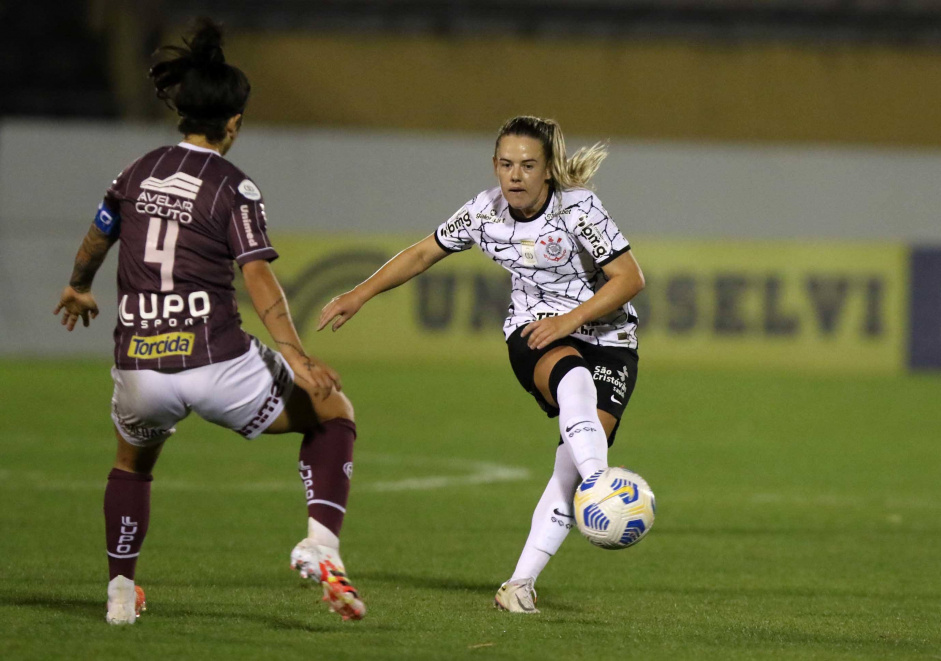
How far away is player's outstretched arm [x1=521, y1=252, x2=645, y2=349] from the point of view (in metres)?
5.52

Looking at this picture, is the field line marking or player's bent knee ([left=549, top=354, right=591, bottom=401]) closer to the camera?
player's bent knee ([left=549, top=354, right=591, bottom=401])

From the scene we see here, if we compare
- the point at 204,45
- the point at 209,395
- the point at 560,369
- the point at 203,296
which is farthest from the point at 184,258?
the point at 560,369

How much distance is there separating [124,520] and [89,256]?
0.94m

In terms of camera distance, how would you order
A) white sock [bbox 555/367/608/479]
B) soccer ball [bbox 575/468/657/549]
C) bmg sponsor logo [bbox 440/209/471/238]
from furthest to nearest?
bmg sponsor logo [bbox 440/209/471/238] < white sock [bbox 555/367/608/479] < soccer ball [bbox 575/468/657/549]

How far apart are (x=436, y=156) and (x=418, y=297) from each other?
301 cm

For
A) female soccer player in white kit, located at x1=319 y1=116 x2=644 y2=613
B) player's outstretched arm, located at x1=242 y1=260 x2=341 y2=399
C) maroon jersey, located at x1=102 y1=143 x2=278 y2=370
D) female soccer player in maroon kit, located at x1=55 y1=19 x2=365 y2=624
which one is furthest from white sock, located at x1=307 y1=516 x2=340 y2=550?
female soccer player in white kit, located at x1=319 y1=116 x2=644 y2=613

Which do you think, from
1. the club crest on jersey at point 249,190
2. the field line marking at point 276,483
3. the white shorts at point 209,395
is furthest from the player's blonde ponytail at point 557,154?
the field line marking at point 276,483

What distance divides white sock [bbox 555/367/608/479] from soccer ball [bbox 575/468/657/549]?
9 centimetres

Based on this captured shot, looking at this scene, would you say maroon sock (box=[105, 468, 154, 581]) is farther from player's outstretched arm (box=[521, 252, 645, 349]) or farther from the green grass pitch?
player's outstretched arm (box=[521, 252, 645, 349])

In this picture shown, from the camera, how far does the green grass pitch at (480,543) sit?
495 centimetres

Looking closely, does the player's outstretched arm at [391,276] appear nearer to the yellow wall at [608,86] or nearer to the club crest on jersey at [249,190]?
the club crest on jersey at [249,190]

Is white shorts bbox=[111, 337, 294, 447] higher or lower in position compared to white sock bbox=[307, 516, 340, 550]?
higher

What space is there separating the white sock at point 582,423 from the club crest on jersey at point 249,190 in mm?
1474

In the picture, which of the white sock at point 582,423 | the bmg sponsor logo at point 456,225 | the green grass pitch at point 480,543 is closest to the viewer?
the green grass pitch at point 480,543
